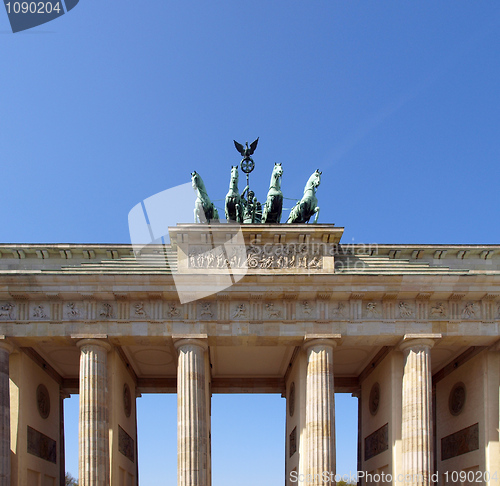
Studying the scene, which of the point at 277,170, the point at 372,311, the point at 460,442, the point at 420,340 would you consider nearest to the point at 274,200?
the point at 277,170

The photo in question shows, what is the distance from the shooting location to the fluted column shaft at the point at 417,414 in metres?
22.7

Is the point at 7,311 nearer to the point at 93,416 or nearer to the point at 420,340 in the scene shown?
the point at 93,416

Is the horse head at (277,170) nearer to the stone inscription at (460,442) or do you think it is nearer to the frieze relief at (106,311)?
the frieze relief at (106,311)

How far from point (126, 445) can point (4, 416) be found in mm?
5984

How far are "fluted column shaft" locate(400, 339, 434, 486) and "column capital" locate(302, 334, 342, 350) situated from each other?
282 centimetres

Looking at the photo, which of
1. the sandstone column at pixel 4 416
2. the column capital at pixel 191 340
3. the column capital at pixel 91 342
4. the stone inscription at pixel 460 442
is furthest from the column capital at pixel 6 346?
the stone inscription at pixel 460 442

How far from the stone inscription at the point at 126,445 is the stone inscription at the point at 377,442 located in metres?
10.9

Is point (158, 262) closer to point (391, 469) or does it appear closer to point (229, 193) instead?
point (229, 193)

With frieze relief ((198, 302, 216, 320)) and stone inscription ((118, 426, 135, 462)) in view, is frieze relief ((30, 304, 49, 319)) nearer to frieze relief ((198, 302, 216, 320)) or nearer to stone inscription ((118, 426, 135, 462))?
stone inscription ((118, 426, 135, 462))

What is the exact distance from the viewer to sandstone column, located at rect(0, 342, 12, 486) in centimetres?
2233

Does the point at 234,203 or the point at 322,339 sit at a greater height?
the point at 234,203

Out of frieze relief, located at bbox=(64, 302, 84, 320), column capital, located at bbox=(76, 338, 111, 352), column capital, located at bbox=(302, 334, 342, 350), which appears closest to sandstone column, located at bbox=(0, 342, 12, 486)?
frieze relief, located at bbox=(64, 302, 84, 320)

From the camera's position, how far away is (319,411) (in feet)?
76.2

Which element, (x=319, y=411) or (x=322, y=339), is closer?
(x=319, y=411)
